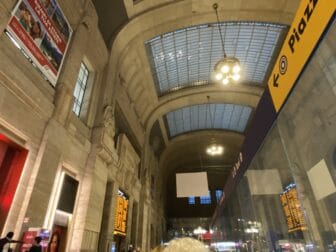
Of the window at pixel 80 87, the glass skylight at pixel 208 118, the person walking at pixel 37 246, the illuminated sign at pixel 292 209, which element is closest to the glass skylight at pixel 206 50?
the glass skylight at pixel 208 118

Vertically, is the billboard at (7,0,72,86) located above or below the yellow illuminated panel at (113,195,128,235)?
above

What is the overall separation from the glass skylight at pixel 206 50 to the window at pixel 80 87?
15.7 ft

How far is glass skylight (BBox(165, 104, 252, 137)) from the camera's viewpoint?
66.6ft

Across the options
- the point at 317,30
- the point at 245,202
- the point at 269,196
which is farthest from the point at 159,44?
the point at 317,30

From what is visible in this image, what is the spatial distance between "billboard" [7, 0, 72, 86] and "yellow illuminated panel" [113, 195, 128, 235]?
7022mm

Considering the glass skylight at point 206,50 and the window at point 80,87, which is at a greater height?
the glass skylight at point 206,50

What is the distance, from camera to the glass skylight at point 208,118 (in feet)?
66.6

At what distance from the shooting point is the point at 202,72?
16.4 m

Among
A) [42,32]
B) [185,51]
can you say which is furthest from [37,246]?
[185,51]

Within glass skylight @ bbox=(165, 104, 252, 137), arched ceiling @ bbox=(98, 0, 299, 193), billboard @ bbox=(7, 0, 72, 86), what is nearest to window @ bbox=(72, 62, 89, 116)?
arched ceiling @ bbox=(98, 0, 299, 193)

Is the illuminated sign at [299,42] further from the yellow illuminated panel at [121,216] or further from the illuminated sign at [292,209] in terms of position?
the yellow illuminated panel at [121,216]

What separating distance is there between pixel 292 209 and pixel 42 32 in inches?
269

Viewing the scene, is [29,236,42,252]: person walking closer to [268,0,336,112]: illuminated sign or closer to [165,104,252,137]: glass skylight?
[268,0,336,112]: illuminated sign

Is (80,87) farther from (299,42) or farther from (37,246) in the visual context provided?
(299,42)
